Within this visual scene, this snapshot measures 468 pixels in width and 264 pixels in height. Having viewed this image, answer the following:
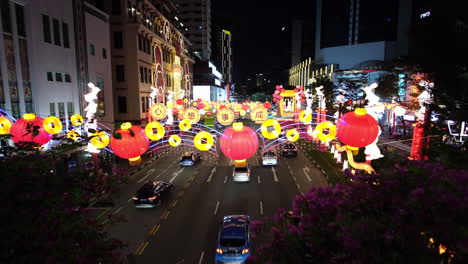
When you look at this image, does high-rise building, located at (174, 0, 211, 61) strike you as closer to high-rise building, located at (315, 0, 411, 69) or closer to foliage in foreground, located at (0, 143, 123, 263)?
high-rise building, located at (315, 0, 411, 69)

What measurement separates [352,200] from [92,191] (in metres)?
4.77

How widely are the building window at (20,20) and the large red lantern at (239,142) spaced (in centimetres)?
1471

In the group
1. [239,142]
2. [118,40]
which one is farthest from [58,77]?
[239,142]

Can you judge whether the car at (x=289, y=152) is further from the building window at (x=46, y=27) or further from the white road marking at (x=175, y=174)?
the building window at (x=46, y=27)

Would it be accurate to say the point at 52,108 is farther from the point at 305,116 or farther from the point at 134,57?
the point at 305,116

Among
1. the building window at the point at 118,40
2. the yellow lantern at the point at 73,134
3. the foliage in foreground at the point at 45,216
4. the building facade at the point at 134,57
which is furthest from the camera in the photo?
the building window at the point at 118,40

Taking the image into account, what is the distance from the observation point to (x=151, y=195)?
16.6 meters

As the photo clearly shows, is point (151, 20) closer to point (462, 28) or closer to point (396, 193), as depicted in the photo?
point (462, 28)

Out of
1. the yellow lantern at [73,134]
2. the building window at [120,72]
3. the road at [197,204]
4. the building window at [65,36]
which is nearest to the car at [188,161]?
the road at [197,204]

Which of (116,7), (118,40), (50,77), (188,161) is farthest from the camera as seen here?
(118,40)

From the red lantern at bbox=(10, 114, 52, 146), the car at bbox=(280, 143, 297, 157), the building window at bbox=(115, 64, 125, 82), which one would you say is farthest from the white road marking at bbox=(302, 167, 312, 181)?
the building window at bbox=(115, 64, 125, 82)

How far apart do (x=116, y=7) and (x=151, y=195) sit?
76.5 ft

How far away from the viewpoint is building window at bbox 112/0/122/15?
1219 inches

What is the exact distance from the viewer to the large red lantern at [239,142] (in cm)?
1187
